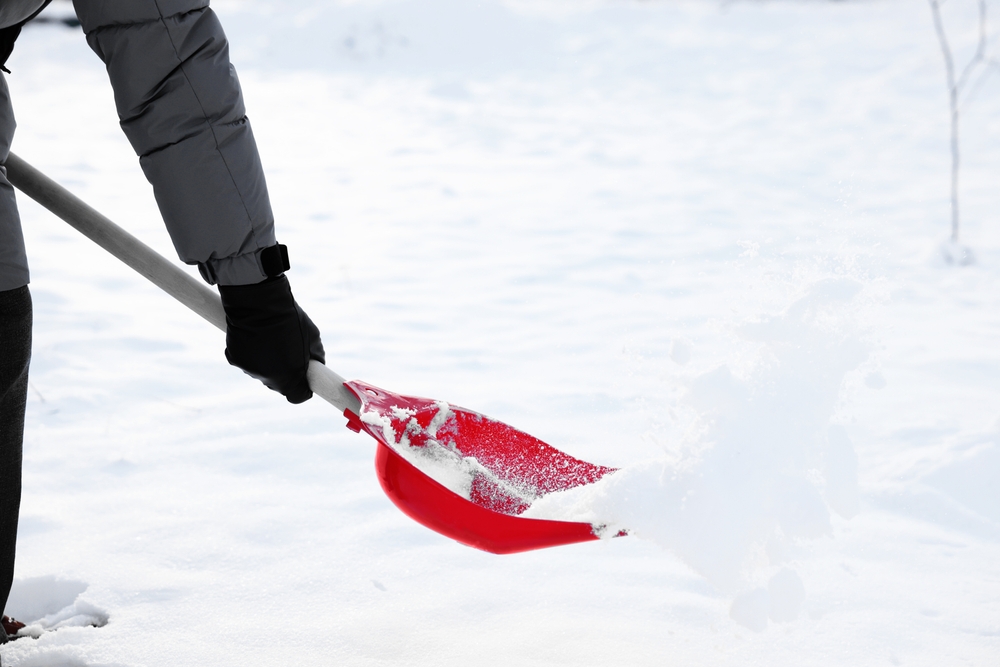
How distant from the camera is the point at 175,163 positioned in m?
1.21

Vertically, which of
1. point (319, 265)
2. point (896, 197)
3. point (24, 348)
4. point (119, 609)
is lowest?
point (896, 197)

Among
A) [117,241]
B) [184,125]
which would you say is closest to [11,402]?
[117,241]

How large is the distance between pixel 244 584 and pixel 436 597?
0.40 m

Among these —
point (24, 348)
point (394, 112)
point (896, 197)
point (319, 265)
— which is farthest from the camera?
point (394, 112)

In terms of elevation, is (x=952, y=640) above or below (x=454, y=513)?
below

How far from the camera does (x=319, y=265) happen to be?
3820 mm

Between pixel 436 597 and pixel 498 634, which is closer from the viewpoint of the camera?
pixel 498 634

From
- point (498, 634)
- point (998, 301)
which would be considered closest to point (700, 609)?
point (498, 634)

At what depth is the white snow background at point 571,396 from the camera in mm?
1438

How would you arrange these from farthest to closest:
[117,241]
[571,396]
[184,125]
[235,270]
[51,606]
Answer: [571,396], [51,606], [117,241], [235,270], [184,125]

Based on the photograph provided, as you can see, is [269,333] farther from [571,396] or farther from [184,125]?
[571,396]

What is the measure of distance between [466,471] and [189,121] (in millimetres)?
879

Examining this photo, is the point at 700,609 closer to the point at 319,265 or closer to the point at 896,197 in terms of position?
the point at 319,265

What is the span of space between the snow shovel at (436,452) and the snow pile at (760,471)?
10 cm
